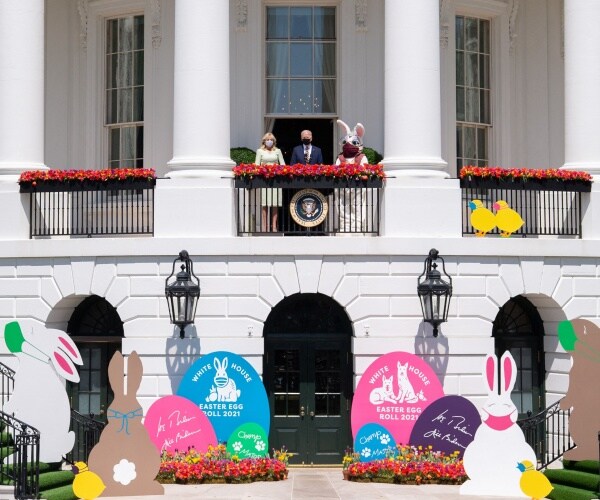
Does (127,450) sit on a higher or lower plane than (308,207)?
lower

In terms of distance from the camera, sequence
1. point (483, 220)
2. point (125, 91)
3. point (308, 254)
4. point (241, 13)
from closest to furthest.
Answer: point (308, 254) → point (483, 220) → point (241, 13) → point (125, 91)

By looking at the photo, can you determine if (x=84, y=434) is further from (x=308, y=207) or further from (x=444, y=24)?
(x=444, y=24)

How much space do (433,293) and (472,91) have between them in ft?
23.4

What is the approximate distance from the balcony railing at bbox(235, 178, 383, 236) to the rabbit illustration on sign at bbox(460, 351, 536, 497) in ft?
15.0

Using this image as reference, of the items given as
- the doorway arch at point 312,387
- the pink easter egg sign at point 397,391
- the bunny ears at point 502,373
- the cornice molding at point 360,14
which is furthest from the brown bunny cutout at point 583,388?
the cornice molding at point 360,14

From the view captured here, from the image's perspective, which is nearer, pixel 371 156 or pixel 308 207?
pixel 308 207

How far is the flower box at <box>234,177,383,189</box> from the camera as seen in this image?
27734 millimetres

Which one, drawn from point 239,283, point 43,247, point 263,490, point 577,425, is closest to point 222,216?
point 239,283

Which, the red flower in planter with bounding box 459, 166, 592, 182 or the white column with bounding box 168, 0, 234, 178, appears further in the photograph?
the red flower in planter with bounding box 459, 166, 592, 182

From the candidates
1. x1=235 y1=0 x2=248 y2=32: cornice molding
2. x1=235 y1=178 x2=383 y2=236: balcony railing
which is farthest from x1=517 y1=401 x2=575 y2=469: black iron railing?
x1=235 y1=0 x2=248 y2=32: cornice molding

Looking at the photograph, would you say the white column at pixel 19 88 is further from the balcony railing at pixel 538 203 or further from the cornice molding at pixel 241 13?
the balcony railing at pixel 538 203

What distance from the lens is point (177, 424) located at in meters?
26.6

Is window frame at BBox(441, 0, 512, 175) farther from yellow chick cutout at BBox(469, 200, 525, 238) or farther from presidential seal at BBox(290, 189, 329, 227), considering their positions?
presidential seal at BBox(290, 189, 329, 227)

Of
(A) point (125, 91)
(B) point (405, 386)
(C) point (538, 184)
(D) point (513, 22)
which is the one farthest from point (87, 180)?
(D) point (513, 22)
